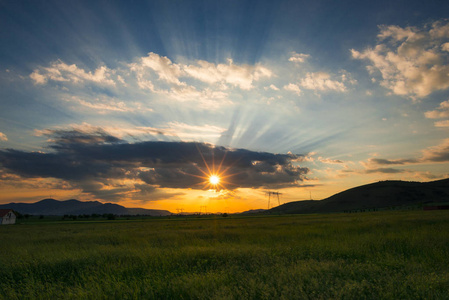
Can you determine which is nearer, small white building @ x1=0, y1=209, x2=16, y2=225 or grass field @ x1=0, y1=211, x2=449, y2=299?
grass field @ x1=0, y1=211, x2=449, y2=299

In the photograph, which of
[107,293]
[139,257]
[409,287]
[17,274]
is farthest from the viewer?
[139,257]

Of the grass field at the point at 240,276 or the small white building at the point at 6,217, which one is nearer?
the grass field at the point at 240,276

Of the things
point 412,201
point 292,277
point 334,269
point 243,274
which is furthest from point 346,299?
point 412,201

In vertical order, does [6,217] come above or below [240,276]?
above

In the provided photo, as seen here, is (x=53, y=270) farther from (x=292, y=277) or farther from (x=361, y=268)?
(x=361, y=268)

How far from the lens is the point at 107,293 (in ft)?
25.2

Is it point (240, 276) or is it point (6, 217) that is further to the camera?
point (6, 217)

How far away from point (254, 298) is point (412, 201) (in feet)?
801

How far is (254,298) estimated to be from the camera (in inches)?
257

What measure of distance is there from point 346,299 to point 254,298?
2162 mm

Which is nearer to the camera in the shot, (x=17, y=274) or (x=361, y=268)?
(x=361, y=268)

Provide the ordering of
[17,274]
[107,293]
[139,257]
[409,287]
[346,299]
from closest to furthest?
[346,299]
[409,287]
[107,293]
[17,274]
[139,257]

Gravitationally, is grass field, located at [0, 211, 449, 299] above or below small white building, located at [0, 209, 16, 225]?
below

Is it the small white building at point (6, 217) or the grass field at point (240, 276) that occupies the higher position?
the small white building at point (6, 217)
